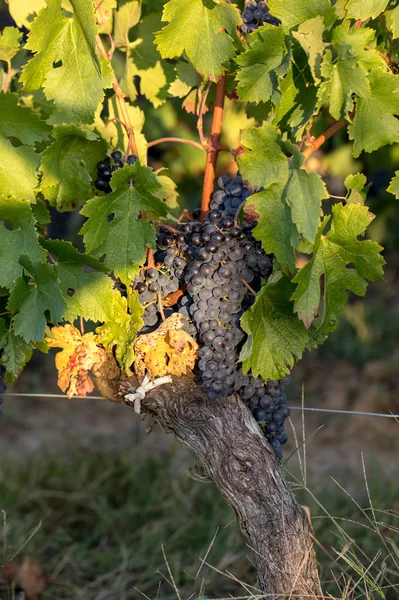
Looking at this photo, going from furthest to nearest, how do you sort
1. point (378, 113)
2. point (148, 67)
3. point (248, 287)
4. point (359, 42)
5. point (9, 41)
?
point (148, 67) < point (9, 41) < point (248, 287) < point (378, 113) < point (359, 42)

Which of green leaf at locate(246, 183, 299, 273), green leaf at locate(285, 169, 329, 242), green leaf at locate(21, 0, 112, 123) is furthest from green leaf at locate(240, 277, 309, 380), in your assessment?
green leaf at locate(21, 0, 112, 123)

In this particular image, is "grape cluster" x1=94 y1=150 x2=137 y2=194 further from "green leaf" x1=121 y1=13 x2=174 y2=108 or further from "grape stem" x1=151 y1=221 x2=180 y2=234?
"green leaf" x1=121 y1=13 x2=174 y2=108

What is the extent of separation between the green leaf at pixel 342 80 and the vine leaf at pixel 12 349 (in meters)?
0.88

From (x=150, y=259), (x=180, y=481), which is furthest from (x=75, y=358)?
(x=180, y=481)

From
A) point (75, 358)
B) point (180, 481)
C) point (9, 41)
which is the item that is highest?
point (9, 41)

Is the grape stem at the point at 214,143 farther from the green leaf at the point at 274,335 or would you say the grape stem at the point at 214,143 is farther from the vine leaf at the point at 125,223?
the green leaf at the point at 274,335

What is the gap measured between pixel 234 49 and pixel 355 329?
Answer: 10.7ft

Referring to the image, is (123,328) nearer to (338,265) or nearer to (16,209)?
(16,209)

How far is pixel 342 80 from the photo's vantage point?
5.12 ft

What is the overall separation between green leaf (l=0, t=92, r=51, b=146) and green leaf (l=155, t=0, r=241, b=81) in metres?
0.32

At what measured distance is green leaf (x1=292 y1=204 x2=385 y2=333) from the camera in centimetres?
163

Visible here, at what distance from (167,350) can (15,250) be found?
411 millimetres

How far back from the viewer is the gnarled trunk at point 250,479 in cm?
182

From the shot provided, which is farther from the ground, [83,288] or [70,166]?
[70,166]
